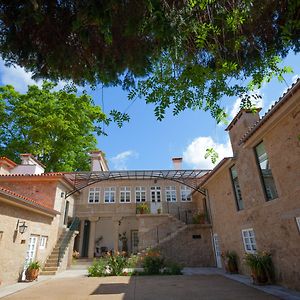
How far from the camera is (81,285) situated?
9641mm

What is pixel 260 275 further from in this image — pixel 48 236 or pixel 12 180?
pixel 12 180

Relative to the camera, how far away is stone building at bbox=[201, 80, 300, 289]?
723 centimetres

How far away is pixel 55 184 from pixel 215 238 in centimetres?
1137

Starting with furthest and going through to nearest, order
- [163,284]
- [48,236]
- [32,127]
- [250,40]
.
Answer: [32,127], [48,236], [163,284], [250,40]

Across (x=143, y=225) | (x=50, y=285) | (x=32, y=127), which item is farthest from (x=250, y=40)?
(x=32, y=127)

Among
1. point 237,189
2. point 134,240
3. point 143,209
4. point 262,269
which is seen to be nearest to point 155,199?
point 143,209

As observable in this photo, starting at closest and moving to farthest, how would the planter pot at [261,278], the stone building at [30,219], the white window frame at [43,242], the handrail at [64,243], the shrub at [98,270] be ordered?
the planter pot at [261,278] → the stone building at [30,219] → the shrub at [98,270] → the white window frame at [43,242] → the handrail at [64,243]

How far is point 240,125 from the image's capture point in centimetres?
1136

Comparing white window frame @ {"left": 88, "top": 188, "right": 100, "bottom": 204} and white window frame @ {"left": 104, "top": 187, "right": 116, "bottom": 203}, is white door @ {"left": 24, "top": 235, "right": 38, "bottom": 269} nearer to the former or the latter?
white window frame @ {"left": 88, "top": 188, "right": 100, "bottom": 204}

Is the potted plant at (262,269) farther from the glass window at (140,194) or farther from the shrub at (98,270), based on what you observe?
the glass window at (140,194)

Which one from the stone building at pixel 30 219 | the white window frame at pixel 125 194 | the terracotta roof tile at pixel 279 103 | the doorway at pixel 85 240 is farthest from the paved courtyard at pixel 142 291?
the doorway at pixel 85 240

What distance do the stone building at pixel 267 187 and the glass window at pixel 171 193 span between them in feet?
24.1

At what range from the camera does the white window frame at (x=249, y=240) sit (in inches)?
396

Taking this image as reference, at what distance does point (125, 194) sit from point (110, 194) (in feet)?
4.44
